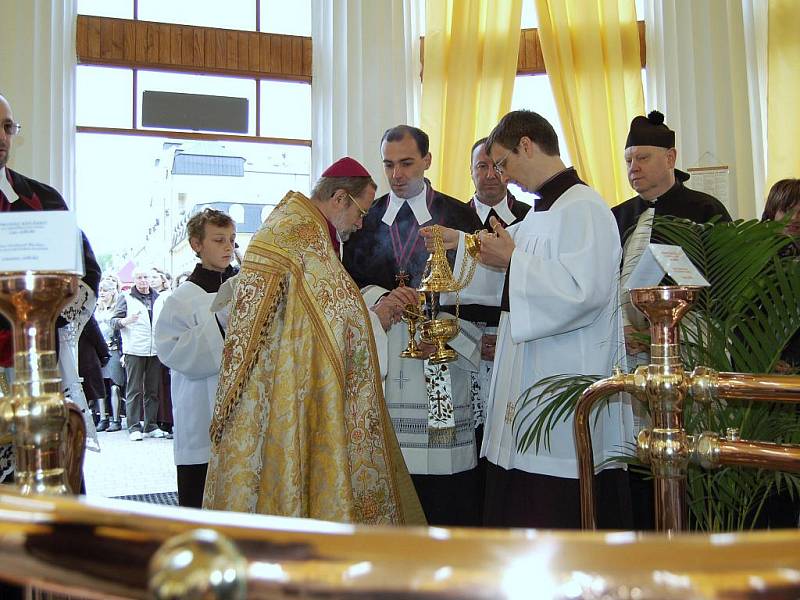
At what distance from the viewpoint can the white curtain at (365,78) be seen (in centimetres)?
709

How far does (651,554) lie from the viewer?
42cm

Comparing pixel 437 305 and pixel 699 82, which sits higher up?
pixel 699 82

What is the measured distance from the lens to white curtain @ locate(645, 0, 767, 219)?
7.08 metres

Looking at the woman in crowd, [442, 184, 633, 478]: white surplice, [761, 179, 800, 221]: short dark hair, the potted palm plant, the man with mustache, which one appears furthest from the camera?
the woman in crowd

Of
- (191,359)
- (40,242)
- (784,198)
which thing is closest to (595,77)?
(784,198)

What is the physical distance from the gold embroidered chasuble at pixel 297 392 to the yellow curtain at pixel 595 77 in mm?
4556

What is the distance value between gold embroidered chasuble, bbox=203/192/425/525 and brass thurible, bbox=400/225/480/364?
0.34 m

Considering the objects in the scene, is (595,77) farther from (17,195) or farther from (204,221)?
(17,195)

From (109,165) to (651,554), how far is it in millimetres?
7460

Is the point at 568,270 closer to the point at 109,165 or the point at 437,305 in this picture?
the point at 437,305

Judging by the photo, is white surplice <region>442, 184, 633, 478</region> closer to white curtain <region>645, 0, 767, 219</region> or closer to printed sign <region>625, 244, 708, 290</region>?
printed sign <region>625, 244, 708, 290</region>

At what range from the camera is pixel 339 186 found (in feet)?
11.3

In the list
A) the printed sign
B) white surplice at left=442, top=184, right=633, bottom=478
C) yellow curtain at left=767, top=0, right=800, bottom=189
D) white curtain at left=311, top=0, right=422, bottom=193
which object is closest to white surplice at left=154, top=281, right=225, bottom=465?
white surplice at left=442, top=184, right=633, bottom=478

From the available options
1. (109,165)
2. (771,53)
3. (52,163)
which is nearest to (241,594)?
(52,163)
